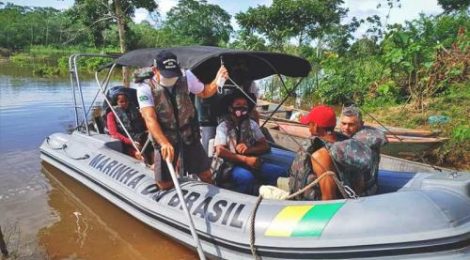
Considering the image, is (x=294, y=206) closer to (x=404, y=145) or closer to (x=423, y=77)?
(x=404, y=145)

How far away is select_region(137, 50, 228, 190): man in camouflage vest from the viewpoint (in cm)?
368

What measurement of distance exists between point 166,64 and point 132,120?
2302 millimetres

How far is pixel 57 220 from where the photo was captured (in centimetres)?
504

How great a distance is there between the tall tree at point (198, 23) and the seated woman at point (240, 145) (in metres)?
36.6

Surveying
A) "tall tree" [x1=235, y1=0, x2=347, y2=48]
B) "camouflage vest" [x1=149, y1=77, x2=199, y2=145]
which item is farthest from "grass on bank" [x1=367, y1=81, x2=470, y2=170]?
"tall tree" [x1=235, y1=0, x2=347, y2=48]

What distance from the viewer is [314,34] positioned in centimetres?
2438

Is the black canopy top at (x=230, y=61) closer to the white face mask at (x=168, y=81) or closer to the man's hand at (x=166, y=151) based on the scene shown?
the white face mask at (x=168, y=81)

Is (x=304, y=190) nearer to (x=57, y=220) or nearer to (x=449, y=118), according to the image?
(x=57, y=220)

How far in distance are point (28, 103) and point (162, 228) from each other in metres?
10.7

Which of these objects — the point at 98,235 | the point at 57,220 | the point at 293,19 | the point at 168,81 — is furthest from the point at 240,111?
the point at 293,19

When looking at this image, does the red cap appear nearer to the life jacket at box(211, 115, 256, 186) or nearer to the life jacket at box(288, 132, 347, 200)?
the life jacket at box(288, 132, 347, 200)

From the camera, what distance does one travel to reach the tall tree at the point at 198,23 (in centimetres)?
4175

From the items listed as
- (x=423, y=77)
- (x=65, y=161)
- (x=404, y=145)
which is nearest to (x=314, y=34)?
(x=423, y=77)

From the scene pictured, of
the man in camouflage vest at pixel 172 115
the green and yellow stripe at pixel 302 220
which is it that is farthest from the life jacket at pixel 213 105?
the green and yellow stripe at pixel 302 220
